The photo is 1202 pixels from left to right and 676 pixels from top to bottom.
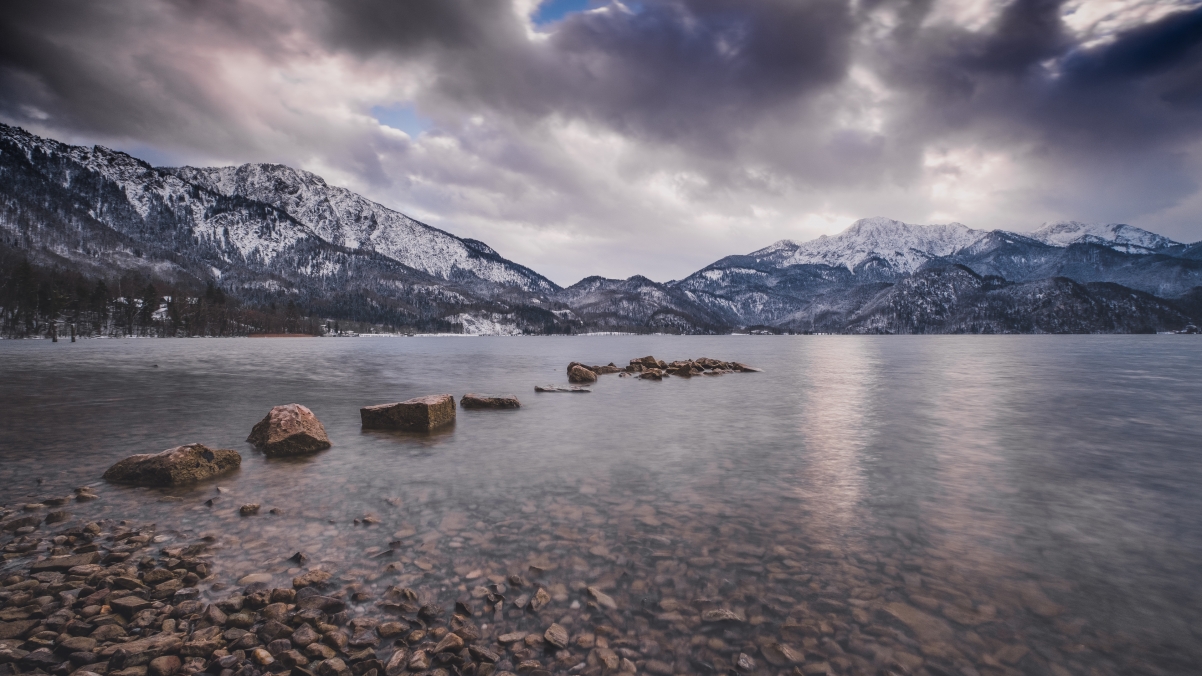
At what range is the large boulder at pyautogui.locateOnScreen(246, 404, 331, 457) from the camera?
17062 millimetres

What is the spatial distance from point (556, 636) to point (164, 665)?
457 cm

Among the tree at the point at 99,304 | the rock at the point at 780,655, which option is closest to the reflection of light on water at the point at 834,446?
the rock at the point at 780,655

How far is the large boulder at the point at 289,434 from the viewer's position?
1706 cm

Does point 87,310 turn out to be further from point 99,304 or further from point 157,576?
point 157,576

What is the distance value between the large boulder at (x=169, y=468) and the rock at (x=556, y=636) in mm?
12808

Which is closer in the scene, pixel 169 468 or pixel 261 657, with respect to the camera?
pixel 261 657

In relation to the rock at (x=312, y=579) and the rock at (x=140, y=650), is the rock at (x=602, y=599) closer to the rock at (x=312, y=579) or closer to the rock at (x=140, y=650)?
the rock at (x=312, y=579)

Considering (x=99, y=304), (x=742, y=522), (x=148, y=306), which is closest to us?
(x=742, y=522)

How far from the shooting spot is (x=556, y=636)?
21.9 ft

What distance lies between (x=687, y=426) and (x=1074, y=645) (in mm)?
17267

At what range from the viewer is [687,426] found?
23922mm

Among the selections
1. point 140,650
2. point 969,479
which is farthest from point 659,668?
point 969,479

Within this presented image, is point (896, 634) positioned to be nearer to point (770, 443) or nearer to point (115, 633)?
point (115, 633)

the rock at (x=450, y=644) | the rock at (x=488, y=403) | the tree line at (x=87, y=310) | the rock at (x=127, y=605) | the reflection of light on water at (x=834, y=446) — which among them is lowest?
the reflection of light on water at (x=834, y=446)
